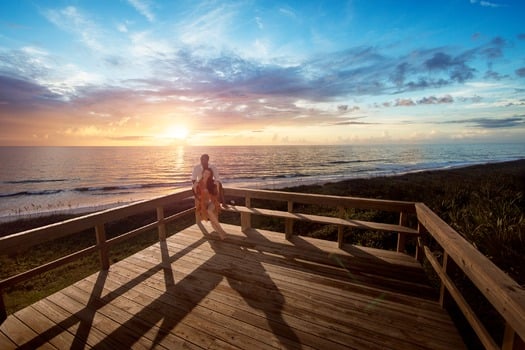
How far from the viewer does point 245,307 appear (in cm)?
304

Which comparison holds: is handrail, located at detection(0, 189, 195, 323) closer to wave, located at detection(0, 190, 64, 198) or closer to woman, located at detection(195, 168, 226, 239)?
woman, located at detection(195, 168, 226, 239)

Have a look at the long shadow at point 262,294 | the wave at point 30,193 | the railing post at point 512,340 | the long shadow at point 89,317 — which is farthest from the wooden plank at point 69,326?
the wave at point 30,193

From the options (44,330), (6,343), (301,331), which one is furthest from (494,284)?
(6,343)

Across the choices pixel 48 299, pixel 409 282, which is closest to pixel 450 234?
pixel 409 282

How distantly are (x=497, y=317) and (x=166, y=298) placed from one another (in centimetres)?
426

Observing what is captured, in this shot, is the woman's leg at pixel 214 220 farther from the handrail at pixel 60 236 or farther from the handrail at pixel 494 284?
the handrail at pixel 494 284

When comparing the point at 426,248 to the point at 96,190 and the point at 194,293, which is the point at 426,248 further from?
the point at 96,190

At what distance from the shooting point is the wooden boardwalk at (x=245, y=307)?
2.53m

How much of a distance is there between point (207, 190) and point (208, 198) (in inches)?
7.3

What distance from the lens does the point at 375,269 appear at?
3951mm

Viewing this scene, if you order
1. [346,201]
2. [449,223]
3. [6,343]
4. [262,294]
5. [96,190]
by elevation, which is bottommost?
[96,190]

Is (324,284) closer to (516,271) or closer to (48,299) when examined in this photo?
(516,271)

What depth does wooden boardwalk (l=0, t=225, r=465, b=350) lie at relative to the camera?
2.53m

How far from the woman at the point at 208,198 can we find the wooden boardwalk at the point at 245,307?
89cm
